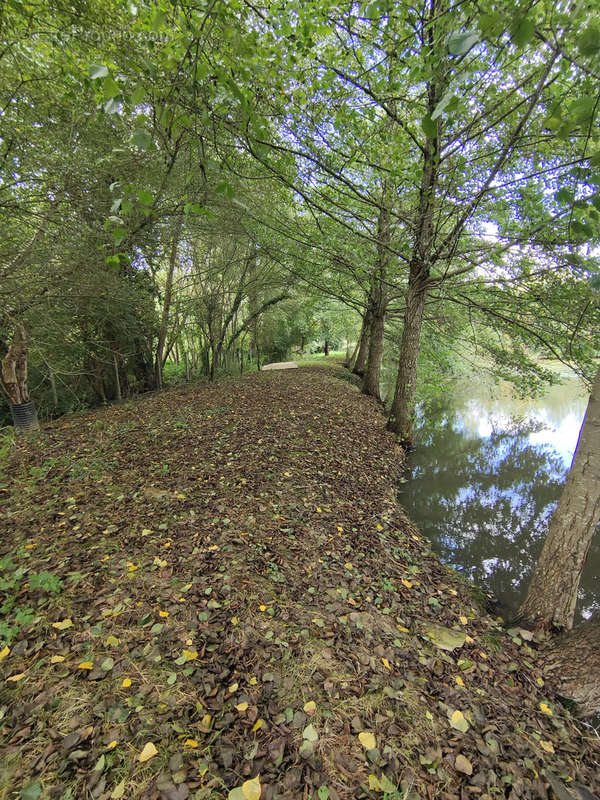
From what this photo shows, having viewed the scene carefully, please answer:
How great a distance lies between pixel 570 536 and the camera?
2.59 metres

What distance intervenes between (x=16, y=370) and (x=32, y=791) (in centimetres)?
650

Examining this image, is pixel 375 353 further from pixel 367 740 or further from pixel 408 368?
pixel 367 740

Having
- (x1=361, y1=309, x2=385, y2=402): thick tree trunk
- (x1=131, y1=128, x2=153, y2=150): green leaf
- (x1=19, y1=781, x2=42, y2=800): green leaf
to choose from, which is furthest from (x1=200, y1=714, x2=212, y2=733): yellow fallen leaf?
(x1=361, y1=309, x2=385, y2=402): thick tree trunk

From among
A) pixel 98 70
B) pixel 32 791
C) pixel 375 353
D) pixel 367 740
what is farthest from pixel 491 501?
pixel 98 70

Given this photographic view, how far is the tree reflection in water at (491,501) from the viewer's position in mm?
4211

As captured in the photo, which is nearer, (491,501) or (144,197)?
(144,197)

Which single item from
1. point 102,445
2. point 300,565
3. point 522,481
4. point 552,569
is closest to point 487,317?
point 522,481

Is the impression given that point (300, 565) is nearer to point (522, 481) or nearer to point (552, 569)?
point (552, 569)

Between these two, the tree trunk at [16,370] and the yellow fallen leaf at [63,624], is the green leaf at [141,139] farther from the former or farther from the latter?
the tree trunk at [16,370]

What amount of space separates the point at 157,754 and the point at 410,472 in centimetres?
596

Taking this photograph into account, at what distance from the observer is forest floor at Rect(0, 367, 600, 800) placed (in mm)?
1664

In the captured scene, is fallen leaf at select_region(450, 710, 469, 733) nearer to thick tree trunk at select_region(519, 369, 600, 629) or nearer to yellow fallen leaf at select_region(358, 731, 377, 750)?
yellow fallen leaf at select_region(358, 731, 377, 750)

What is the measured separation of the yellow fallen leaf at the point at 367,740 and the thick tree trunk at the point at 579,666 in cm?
155

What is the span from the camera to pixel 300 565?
124 inches
